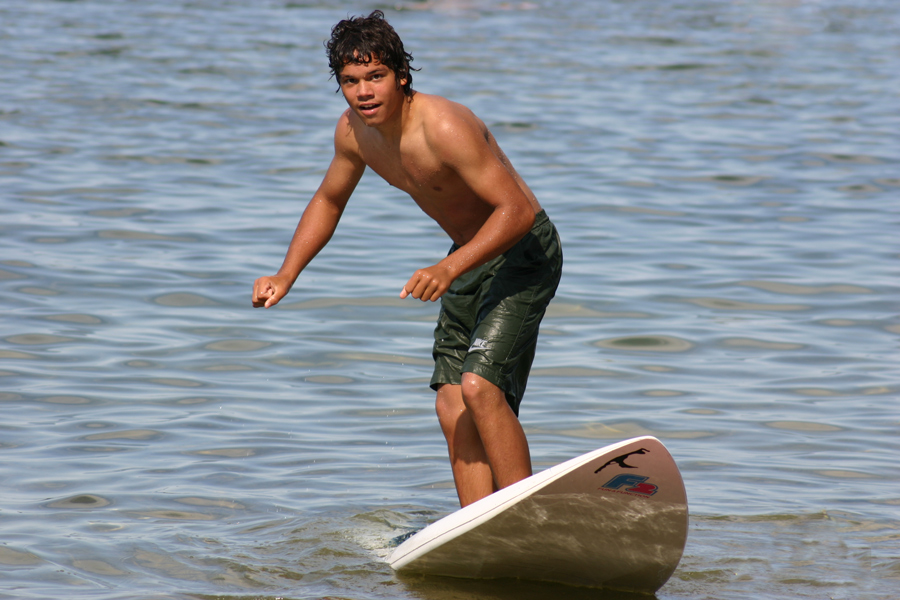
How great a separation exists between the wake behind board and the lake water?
0.11 m

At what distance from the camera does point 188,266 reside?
29.1ft

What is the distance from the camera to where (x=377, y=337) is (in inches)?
295

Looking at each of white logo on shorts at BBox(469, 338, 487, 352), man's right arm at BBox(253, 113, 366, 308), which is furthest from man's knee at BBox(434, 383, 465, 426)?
man's right arm at BBox(253, 113, 366, 308)

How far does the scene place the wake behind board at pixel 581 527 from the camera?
383cm

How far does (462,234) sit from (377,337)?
3.09 meters

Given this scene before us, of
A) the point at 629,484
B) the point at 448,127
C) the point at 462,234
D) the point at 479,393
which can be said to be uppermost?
the point at 448,127

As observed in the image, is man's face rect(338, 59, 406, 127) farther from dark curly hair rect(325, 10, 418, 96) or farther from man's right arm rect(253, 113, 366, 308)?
man's right arm rect(253, 113, 366, 308)

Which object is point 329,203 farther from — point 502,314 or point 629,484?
point 629,484

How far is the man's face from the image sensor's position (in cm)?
415

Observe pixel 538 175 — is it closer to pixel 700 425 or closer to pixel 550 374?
pixel 550 374

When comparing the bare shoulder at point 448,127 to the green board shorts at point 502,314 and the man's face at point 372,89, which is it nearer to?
the man's face at point 372,89

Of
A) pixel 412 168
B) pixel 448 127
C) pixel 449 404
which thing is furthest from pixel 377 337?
pixel 448 127

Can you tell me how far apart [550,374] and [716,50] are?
16681 mm

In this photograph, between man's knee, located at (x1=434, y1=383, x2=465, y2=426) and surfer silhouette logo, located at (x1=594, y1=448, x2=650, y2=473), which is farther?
man's knee, located at (x1=434, y1=383, x2=465, y2=426)
